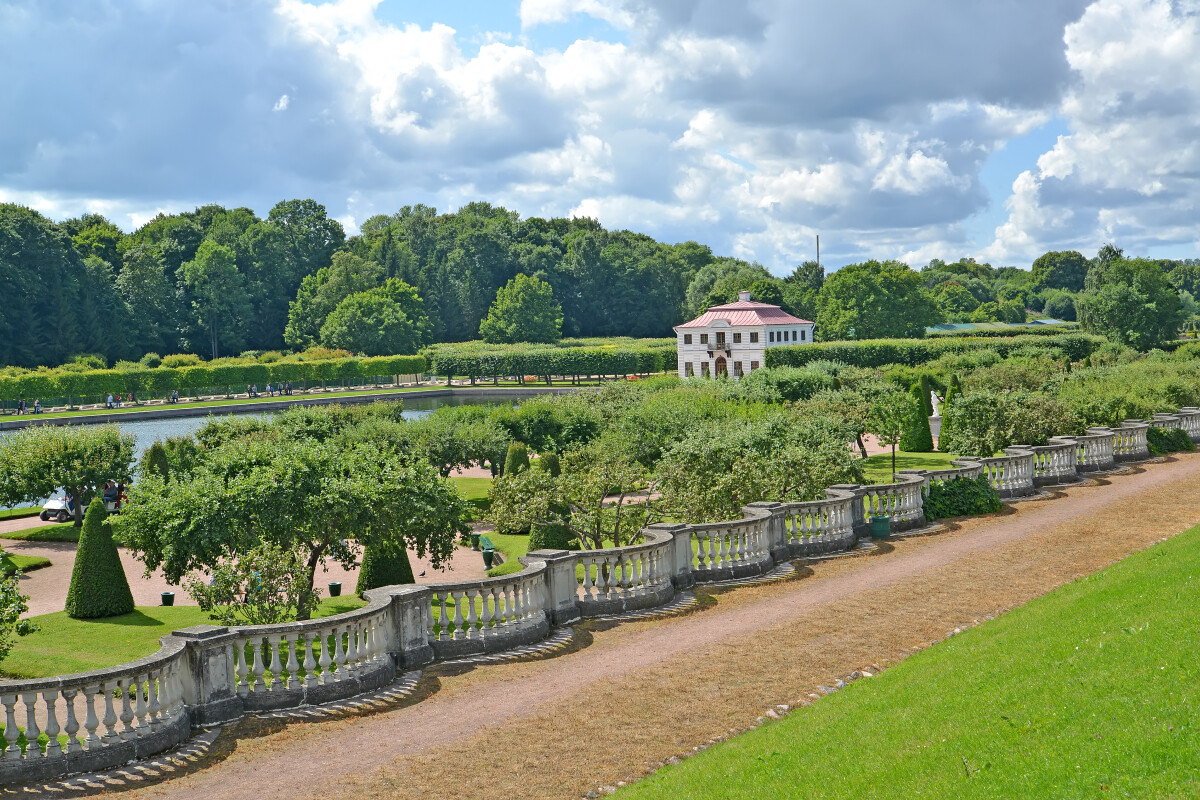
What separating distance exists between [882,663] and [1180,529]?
12852 millimetres

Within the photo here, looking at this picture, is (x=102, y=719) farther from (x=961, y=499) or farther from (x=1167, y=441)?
(x=1167, y=441)

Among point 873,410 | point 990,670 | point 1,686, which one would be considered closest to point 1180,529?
point 990,670

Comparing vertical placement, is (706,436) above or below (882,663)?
above

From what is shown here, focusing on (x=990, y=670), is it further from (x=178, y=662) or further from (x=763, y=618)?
(x=178, y=662)

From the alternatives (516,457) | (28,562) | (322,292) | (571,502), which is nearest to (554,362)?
(322,292)

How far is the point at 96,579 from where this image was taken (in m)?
22.1

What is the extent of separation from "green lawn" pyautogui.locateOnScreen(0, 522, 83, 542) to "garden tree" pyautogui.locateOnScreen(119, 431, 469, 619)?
17790 mm

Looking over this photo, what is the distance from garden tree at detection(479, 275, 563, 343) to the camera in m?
136

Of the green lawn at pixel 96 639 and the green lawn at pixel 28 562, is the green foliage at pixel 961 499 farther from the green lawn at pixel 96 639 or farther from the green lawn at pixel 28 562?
the green lawn at pixel 28 562

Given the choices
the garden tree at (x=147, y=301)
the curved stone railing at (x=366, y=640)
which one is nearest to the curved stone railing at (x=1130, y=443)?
the curved stone railing at (x=366, y=640)

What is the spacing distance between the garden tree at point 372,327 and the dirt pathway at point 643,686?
109156 mm

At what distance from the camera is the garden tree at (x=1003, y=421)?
3509 centimetres

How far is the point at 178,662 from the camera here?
41.0 ft

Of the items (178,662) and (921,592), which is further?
(921,592)
